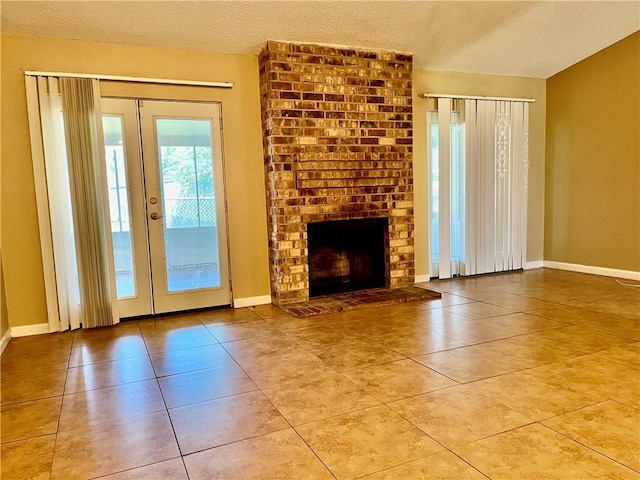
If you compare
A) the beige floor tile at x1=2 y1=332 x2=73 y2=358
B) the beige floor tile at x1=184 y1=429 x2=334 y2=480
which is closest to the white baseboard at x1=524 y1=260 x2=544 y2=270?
the beige floor tile at x1=184 y1=429 x2=334 y2=480

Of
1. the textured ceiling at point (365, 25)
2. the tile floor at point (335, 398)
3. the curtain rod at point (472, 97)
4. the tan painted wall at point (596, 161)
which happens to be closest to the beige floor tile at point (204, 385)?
the tile floor at point (335, 398)

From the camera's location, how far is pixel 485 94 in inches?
210

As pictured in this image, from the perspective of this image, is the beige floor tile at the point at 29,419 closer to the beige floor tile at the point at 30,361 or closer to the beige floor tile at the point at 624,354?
the beige floor tile at the point at 30,361

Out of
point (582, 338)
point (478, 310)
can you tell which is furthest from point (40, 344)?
point (582, 338)

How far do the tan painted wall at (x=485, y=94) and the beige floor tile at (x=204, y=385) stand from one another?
118 inches

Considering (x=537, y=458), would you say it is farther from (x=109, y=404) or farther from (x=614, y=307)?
(x=614, y=307)

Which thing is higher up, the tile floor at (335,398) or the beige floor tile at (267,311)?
the beige floor tile at (267,311)

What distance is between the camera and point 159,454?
1808 mm

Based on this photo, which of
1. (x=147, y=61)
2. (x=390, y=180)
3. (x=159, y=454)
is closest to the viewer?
(x=159, y=454)

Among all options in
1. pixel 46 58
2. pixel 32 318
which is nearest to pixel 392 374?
pixel 32 318

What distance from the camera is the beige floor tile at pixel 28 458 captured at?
1.71m

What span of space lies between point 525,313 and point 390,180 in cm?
178

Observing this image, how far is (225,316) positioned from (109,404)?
171 centimetres

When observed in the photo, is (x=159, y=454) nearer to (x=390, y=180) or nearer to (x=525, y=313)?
(x=525, y=313)
